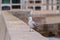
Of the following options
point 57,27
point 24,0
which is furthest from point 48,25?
point 24,0

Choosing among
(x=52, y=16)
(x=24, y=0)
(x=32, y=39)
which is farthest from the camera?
(x=24, y=0)

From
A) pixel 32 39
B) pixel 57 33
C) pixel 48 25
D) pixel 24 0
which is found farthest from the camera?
pixel 24 0

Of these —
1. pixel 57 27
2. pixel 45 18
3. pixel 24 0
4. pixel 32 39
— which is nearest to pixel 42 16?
pixel 45 18

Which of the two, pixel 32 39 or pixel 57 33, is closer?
pixel 32 39

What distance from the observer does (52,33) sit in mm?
8336

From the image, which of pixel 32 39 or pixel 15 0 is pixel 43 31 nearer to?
pixel 32 39

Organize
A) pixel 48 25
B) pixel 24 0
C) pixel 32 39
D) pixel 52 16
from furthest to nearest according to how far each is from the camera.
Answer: pixel 24 0
pixel 52 16
pixel 48 25
pixel 32 39

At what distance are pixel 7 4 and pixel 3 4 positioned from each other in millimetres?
298

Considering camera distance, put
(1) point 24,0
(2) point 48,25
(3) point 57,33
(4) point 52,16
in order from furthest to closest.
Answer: (1) point 24,0, (4) point 52,16, (2) point 48,25, (3) point 57,33

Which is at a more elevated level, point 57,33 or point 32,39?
point 32,39

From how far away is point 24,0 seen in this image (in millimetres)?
14242

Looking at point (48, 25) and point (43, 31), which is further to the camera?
point (48, 25)

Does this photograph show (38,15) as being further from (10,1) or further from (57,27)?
(10,1)

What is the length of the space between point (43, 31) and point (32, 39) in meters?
5.51
